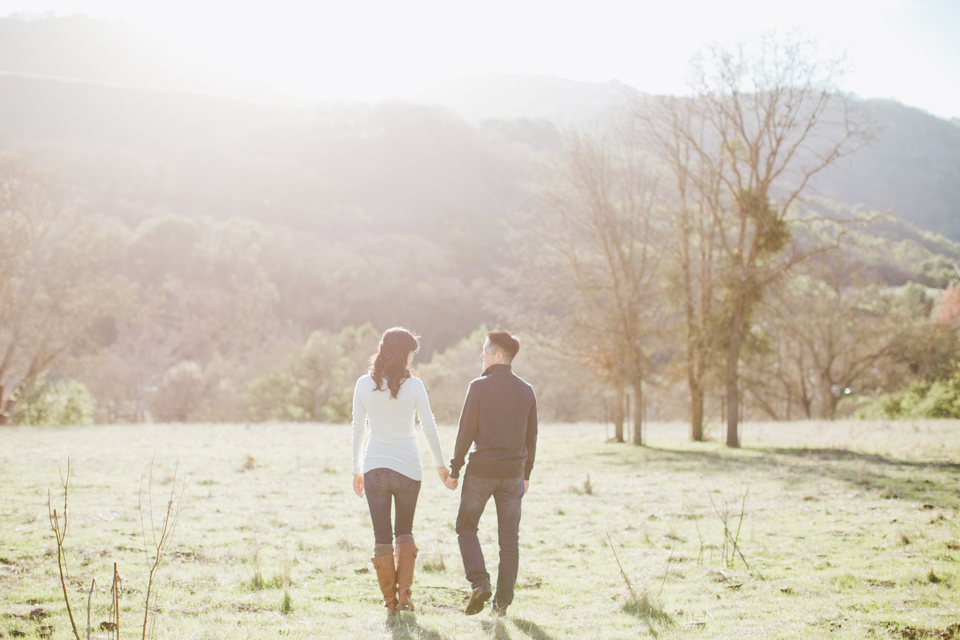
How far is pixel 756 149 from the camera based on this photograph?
18.7m

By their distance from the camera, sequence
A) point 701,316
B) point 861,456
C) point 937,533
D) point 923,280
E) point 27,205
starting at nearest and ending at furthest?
point 937,533
point 861,456
point 701,316
point 27,205
point 923,280

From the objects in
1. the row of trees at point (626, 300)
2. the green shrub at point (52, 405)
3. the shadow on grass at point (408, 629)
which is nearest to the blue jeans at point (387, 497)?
the shadow on grass at point (408, 629)

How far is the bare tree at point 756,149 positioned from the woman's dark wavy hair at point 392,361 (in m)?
16.2

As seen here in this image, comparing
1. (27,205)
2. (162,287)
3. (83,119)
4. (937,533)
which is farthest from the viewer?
(83,119)

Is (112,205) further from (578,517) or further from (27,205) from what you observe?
(578,517)

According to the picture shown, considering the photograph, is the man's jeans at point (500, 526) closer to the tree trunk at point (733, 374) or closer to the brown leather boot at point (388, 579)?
the brown leather boot at point (388, 579)

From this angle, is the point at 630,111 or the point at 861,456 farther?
the point at 630,111

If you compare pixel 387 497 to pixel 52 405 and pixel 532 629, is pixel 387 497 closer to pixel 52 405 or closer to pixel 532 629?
pixel 532 629

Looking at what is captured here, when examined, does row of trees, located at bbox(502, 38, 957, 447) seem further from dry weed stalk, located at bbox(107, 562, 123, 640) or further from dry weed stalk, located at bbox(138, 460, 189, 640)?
dry weed stalk, located at bbox(107, 562, 123, 640)

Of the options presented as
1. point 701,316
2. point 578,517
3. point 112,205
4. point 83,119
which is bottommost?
point 578,517

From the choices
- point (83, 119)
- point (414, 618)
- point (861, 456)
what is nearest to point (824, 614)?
point (414, 618)

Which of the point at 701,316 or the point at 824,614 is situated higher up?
the point at 701,316

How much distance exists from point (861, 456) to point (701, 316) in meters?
6.78

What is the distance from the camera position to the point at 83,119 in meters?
109
